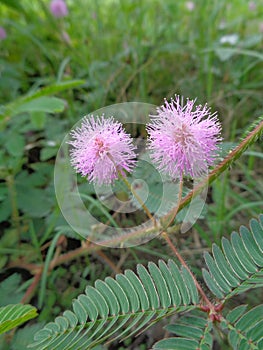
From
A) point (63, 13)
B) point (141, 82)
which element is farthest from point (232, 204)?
point (63, 13)

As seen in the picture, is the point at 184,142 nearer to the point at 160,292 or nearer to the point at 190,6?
the point at 160,292

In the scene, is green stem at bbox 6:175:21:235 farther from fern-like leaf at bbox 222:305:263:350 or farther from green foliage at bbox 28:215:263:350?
fern-like leaf at bbox 222:305:263:350

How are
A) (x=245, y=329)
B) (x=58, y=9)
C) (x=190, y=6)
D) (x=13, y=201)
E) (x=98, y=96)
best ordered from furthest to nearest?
(x=190, y=6) → (x=58, y=9) → (x=98, y=96) → (x=13, y=201) → (x=245, y=329)

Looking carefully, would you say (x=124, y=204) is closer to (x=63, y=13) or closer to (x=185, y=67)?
(x=185, y=67)

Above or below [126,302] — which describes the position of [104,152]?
above

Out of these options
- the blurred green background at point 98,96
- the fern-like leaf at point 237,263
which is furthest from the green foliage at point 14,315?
the fern-like leaf at point 237,263

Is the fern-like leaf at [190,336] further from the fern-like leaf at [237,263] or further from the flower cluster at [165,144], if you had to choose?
the flower cluster at [165,144]

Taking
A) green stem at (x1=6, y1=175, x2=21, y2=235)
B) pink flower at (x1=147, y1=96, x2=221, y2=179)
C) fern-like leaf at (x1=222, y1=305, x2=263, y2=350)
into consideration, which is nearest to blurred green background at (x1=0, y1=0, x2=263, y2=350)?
green stem at (x1=6, y1=175, x2=21, y2=235)

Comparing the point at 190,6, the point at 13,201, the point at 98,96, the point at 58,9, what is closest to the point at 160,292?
the point at 13,201
